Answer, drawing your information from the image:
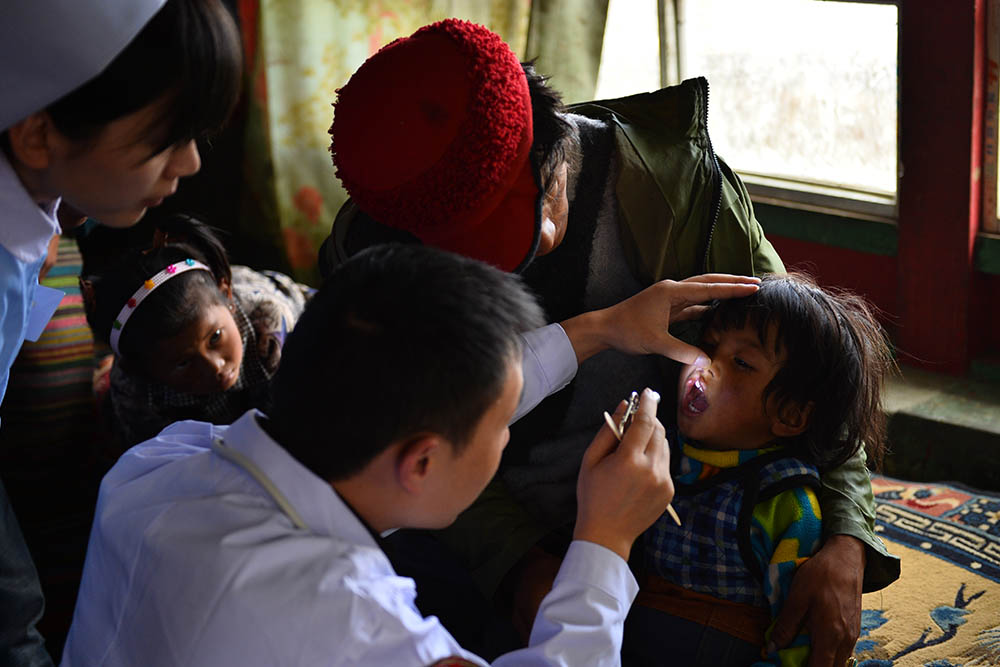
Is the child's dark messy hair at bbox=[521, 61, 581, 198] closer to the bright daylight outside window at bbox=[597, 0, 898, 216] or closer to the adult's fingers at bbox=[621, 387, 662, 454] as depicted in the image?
the adult's fingers at bbox=[621, 387, 662, 454]

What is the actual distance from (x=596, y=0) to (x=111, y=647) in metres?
2.95

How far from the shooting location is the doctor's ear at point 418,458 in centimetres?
111

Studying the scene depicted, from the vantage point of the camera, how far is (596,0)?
3.47 meters

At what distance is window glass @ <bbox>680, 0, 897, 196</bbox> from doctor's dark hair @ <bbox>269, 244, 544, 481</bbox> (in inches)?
90.0

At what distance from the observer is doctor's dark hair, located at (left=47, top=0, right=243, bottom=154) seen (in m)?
1.12

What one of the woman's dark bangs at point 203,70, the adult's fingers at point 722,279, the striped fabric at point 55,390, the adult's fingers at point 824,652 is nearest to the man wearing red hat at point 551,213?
the adult's fingers at point 824,652

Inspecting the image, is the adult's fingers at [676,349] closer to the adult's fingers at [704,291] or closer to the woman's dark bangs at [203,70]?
the adult's fingers at [704,291]

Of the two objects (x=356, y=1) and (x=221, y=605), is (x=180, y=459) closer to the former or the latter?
(x=221, y=605)

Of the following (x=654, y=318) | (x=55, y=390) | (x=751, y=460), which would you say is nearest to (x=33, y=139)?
(x=654, y=318)

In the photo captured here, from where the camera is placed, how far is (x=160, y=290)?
8.26ft

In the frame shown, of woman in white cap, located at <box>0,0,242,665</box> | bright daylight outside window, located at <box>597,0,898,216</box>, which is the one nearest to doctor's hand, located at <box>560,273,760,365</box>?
woman in white cap, located at <box>0,0,242,665</box>

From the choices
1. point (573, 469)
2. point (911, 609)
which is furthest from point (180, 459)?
point (911, 609)

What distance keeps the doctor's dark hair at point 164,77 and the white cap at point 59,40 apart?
0.02 meters

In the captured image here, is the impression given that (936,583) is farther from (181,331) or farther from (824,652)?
(181,331)
